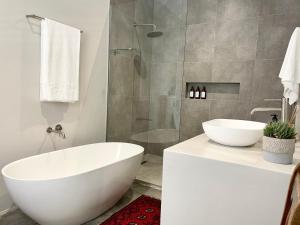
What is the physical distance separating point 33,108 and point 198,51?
2253 mm

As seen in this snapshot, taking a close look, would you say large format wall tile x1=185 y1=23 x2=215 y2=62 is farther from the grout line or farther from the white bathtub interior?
the grout line

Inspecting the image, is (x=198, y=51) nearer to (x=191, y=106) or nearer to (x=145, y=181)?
(x=191, y=106)

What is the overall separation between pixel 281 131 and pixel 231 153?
0.95ft

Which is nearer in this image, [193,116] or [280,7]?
[280,7]

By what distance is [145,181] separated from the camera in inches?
107

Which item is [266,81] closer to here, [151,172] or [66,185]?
[151,172]

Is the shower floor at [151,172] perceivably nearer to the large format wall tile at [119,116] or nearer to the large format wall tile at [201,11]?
the large format wall tile at [119,116]

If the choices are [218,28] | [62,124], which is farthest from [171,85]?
[62,124]

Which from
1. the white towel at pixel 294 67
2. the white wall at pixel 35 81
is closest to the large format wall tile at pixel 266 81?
the white towel at pixel 294 67

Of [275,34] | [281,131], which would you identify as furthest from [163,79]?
[281,131]

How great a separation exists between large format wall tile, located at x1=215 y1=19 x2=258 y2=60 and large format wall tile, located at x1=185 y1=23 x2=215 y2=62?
9 centimetres

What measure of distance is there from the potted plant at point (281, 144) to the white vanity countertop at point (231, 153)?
0.04 meters

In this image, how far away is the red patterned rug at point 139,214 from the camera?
1.91 meters

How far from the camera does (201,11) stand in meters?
3.12
